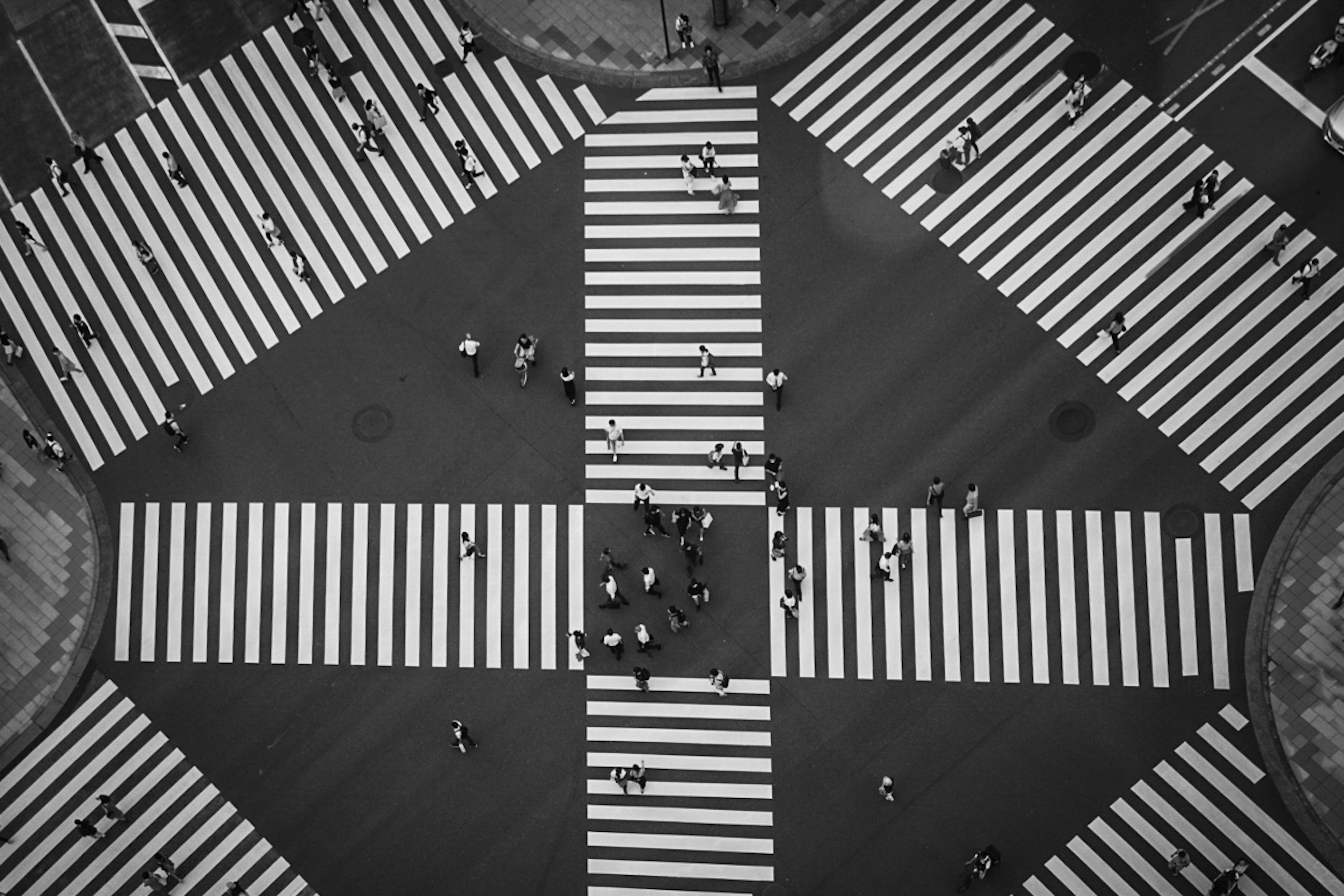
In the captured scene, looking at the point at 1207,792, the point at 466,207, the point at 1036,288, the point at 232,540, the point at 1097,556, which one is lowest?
the point at 1207,792

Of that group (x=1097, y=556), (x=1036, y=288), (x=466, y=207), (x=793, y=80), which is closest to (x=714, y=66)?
(x=793, y=80)

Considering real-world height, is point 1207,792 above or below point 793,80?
below

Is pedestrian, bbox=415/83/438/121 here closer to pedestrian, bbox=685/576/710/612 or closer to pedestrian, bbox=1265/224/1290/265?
pedestrian, bbox=685/576/710/612

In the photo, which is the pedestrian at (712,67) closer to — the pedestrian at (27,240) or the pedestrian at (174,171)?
the pedestrian at (174,171)

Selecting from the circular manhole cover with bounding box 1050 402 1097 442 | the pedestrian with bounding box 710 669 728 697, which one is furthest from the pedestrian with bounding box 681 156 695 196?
the pedestrian with bounding box 710 669 728 697

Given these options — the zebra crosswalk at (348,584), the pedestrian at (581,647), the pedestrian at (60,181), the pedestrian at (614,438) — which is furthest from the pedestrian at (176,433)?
the pedestrian at (581,647)

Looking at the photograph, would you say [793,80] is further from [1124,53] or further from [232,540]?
[232,540]
